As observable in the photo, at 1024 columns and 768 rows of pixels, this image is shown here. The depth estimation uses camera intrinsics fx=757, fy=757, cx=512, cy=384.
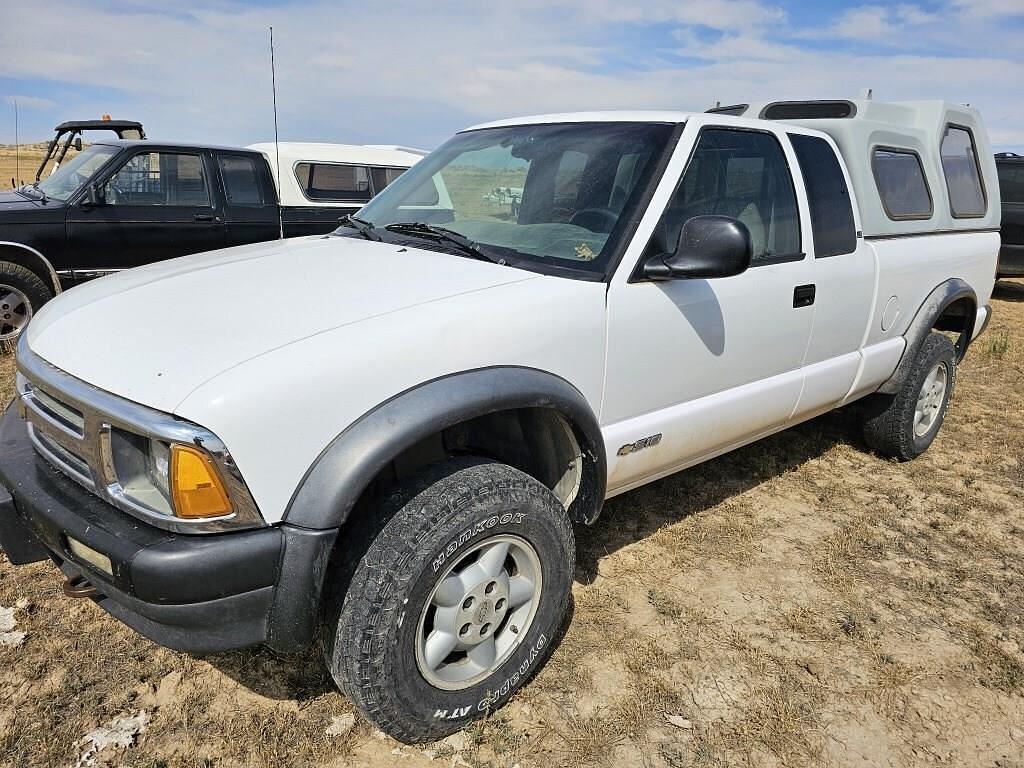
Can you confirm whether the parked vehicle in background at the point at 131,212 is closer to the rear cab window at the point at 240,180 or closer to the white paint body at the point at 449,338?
the rear cab window at the point at 240,180

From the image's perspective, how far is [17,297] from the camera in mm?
6188

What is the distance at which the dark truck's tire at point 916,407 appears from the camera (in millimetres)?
4332

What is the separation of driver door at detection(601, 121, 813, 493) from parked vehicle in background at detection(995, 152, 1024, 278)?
8610 mm

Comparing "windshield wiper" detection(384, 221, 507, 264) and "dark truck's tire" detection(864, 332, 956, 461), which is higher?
"windshield wiper" detection(384, 221, 507, 264)

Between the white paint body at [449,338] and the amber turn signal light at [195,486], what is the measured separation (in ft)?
0.25

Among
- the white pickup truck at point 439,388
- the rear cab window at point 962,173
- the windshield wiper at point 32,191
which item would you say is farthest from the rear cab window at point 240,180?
the rear cab window at point 962,173

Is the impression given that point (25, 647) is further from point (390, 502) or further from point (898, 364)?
point (898, 364)

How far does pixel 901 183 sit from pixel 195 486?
3966mm

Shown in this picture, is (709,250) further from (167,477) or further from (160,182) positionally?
(160,182)

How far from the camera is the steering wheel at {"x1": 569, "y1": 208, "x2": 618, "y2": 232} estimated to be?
273 centimetres

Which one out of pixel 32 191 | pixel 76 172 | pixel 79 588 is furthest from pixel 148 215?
pixel 79 588

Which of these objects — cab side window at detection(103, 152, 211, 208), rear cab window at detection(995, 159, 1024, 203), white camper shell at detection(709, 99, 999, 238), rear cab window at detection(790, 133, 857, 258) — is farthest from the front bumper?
rear cab window at detection(995, 159, 1024, 203)

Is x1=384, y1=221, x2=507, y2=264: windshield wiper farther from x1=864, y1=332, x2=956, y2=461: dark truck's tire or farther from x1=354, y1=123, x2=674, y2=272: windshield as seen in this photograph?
x1=864, y1=332, x2=956, y2=461: dark truck's tire

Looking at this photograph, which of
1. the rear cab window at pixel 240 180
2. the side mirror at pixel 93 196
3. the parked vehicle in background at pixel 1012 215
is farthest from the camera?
the parked vehicle in background at pixel 1012 215
